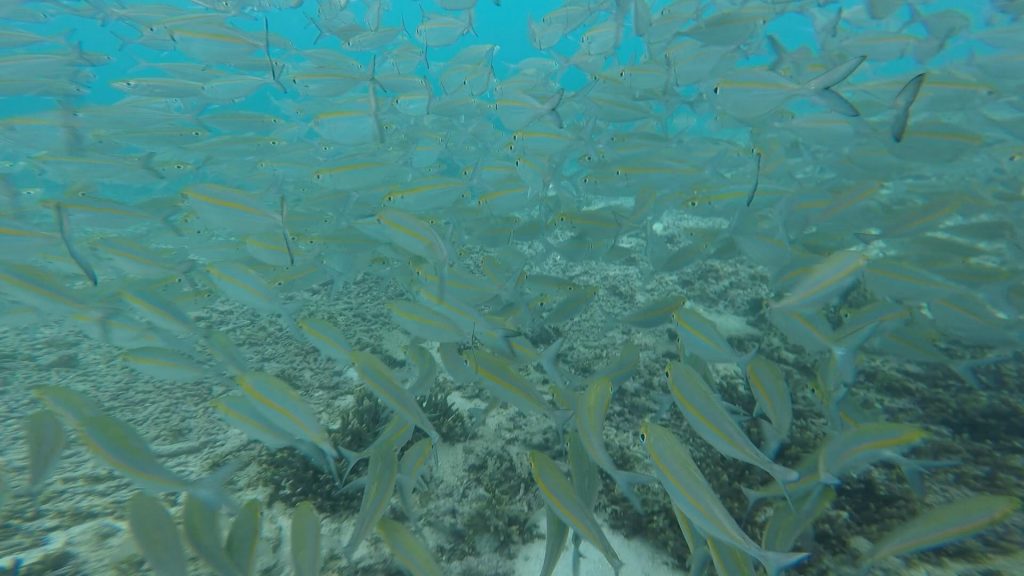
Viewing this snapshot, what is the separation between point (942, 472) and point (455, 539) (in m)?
3.82

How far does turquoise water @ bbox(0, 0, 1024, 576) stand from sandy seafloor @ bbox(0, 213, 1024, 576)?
0.03m

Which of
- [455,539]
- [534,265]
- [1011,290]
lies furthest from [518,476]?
[1011,290]

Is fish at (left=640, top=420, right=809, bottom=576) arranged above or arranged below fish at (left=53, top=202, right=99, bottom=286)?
below

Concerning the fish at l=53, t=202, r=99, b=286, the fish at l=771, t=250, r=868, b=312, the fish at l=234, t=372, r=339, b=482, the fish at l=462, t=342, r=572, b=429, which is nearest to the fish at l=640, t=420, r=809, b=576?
the fish at l=462, t=342, r=572, b=429

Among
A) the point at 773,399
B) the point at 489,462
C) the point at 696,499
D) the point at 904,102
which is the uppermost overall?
the point at 904,102

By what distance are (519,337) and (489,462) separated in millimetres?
1128

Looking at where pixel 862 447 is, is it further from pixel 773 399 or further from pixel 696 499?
pixel 696 499

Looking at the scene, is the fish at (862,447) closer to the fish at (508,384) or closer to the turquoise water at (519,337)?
the turquoise water at (519,337)

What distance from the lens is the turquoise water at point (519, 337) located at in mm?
2361

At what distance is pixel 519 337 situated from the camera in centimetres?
360

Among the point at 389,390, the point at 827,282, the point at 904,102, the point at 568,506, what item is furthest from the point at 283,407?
the point at 904,102

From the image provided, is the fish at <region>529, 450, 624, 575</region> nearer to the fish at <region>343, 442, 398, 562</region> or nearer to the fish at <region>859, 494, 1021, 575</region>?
the fish at <region>343, 442, 398, 562</region>

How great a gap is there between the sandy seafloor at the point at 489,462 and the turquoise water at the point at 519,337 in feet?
0.09

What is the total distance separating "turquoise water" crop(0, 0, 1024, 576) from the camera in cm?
236
